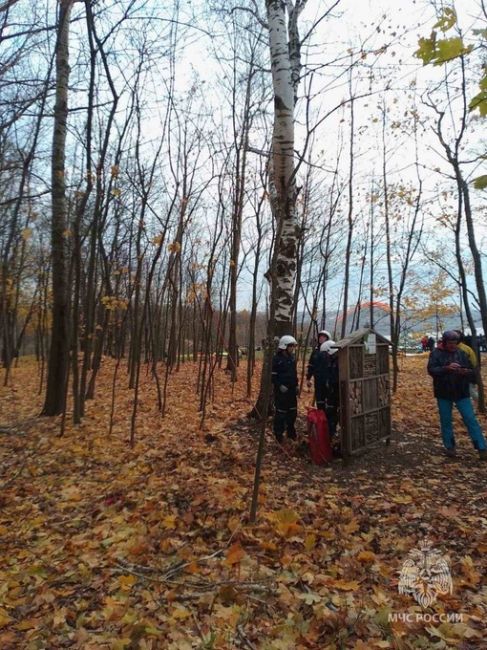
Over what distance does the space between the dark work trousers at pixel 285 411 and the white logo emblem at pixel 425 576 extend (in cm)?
281

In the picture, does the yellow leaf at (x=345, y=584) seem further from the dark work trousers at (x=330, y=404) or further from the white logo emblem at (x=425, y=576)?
the dark work trousers at (x=330, y=404)

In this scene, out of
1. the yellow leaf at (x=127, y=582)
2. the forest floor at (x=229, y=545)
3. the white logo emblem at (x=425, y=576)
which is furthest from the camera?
the yellow leaf at (x=127, y=582)

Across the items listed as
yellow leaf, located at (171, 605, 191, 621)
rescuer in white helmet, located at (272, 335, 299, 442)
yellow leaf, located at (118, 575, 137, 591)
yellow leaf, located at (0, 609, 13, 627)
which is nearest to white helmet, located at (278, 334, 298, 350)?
rescuer in white helmet, located at (272, 335, 299, 442)

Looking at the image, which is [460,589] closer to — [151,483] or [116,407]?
[151,483]

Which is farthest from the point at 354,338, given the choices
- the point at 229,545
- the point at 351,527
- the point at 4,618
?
the point at 4,618

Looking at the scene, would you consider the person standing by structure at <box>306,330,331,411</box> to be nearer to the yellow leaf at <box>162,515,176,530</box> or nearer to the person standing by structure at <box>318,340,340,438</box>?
the person standing by structure at <box>318,340,340,438</box>

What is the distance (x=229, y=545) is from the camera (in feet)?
10.7

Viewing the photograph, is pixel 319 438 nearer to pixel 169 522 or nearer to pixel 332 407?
pixel 332 407

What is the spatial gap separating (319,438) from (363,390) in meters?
0.96

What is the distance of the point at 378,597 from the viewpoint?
257 centimetres

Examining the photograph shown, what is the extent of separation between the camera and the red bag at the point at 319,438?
5.23 m

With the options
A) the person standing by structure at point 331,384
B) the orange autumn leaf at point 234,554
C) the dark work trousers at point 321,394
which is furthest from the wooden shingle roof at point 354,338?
the orange autumn leaf at point 234,554

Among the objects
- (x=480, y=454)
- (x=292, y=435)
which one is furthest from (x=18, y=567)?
(x=480, y=454)

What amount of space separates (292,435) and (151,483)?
2282mm
